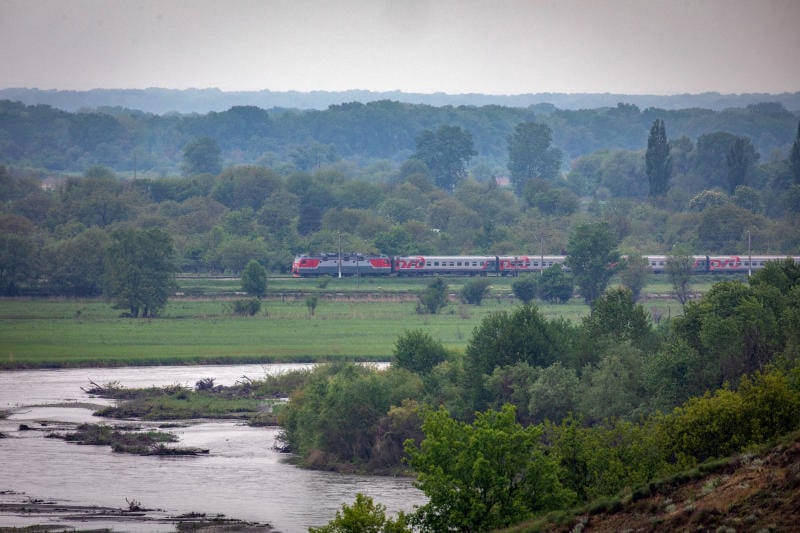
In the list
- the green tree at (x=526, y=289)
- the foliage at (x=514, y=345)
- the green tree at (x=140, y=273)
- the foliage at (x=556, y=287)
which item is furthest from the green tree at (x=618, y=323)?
the foliage at (x=556, y=287)

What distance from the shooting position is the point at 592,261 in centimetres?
12794

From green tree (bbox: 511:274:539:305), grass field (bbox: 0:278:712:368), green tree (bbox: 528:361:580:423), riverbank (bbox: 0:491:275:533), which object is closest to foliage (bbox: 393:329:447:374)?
green tree (bbox: 528:361:580:423)

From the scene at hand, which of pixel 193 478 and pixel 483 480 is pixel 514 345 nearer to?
pixel 193 478

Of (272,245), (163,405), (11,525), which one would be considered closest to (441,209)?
(272,245)

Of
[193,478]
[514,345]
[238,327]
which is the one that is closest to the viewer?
[193,478]

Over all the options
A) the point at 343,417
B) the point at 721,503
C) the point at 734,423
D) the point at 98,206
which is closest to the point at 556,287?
the point at 343,417

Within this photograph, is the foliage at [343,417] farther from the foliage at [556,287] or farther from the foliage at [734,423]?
the foliage at [556,287]

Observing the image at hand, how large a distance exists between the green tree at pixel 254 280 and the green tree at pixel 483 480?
81.0 m

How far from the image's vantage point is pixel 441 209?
18862 centimetres

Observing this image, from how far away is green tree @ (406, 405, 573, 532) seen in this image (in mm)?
39562

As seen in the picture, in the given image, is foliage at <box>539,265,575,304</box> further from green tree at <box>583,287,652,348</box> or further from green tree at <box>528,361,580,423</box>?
green tree at <box>528,361,580,423</box>

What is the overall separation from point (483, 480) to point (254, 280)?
273 ft

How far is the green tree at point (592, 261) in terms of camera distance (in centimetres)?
12682

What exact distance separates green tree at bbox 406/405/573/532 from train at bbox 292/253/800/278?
98.1 m
